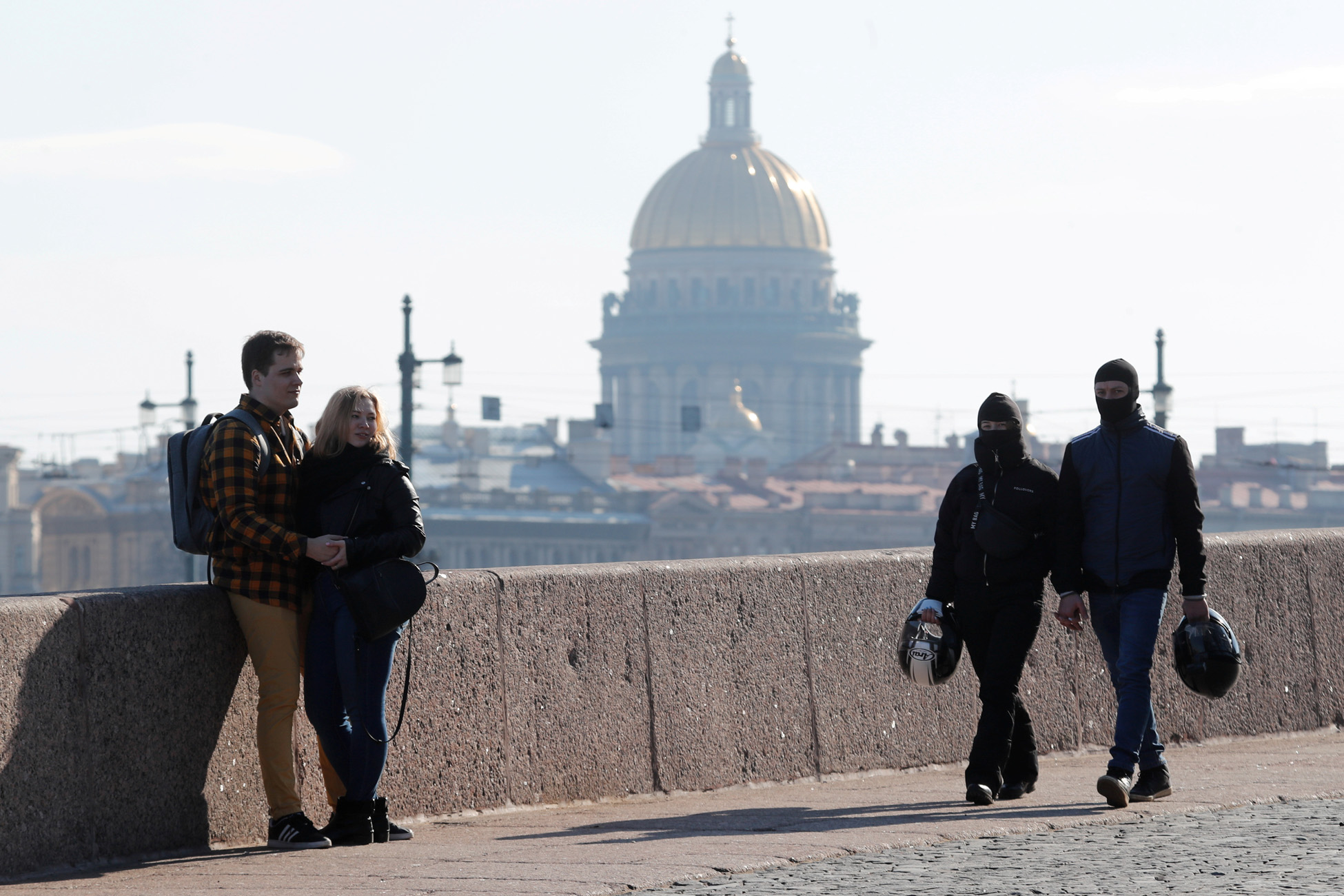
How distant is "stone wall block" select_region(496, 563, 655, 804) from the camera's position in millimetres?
5980

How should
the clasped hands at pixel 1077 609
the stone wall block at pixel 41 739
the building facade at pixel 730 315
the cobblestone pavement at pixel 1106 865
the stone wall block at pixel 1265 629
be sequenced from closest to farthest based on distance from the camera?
the cobblestone pavement at pixel 1106 865
the stone wall block at pixel 41 739
the clasped hands at pixel 1077 609
the stone wall block at pixel 1265 629
the building facade at pixel 730 315

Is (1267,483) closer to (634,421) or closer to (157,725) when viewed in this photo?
(634,421)

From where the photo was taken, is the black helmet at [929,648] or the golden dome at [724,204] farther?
the golden dome at [724,204]

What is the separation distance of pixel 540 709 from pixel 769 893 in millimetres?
1528

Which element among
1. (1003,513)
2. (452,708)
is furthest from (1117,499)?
(452,708)

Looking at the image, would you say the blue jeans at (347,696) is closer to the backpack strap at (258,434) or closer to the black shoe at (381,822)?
the black shoe at (381,822)

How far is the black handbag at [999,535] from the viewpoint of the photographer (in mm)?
5824

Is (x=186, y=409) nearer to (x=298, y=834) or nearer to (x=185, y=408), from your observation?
(x=185, y=408)

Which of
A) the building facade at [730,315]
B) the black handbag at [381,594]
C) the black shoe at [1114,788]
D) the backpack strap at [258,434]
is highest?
the building facade at [730,315]

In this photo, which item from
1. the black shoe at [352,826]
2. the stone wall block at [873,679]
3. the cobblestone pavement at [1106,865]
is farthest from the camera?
the stone wall block at [873,679]

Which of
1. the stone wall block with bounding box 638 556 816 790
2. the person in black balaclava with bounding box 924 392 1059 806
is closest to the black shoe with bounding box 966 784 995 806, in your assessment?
the person in black balaclava with bounding box 924 392 1059 806

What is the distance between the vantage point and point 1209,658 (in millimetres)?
5938

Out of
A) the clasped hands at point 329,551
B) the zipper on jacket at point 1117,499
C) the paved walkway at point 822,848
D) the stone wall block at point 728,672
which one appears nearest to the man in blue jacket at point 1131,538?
the zipper on jacket at point 1117,499

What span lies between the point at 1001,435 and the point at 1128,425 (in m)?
0.31
